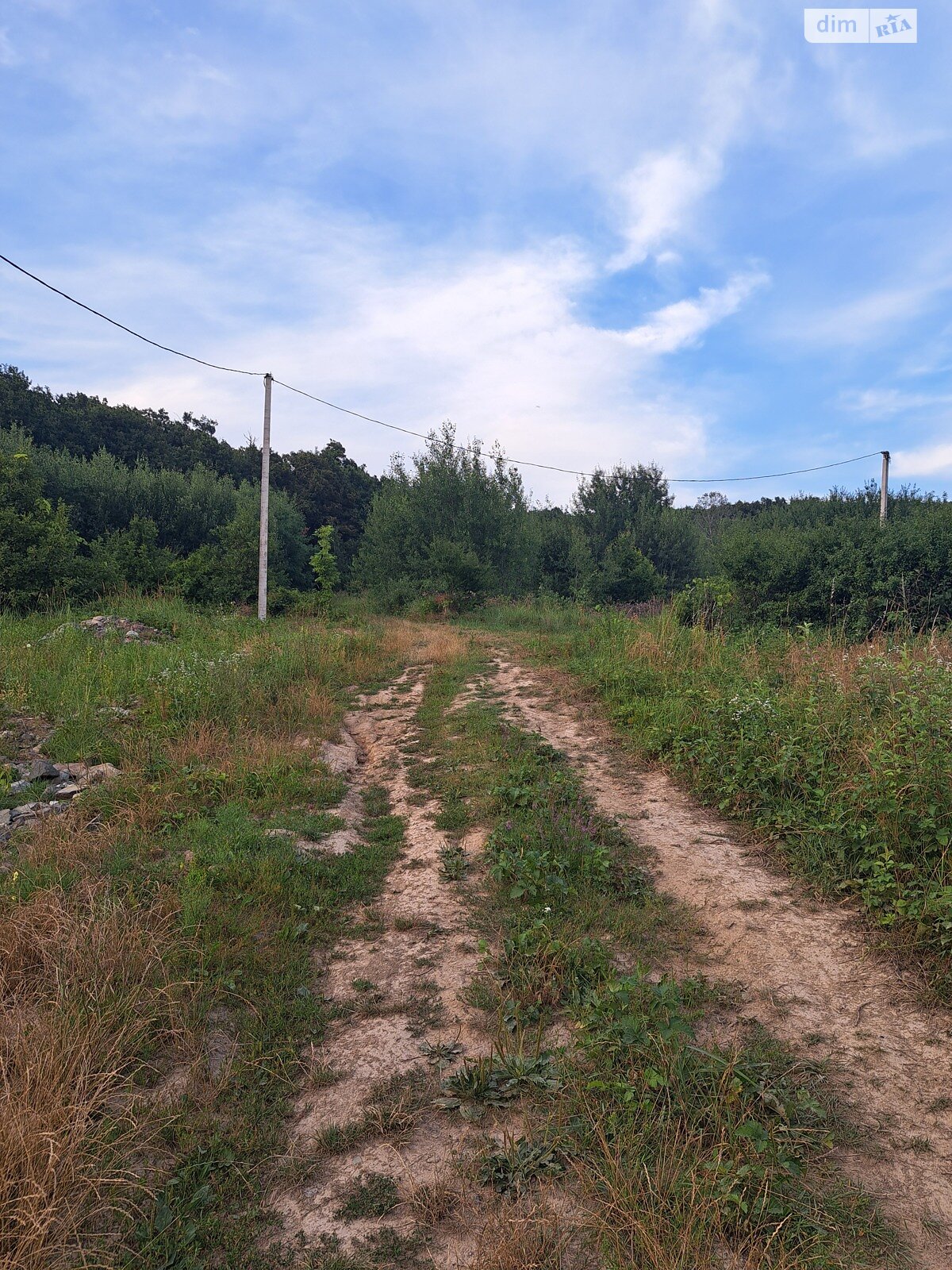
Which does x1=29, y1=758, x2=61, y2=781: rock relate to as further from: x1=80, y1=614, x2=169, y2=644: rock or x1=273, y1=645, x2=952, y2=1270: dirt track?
x1=80, y1=614, x2=169, y2=644: rock

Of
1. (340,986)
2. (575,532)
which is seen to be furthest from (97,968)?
(575,532)

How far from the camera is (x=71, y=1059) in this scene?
256 cm

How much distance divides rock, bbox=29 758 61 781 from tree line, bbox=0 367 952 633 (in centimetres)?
813

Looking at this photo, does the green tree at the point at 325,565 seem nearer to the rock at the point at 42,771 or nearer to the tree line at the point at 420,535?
the tree line at the point at 420,535

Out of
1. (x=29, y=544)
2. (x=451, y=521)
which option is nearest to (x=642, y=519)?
(x=451, y=521)

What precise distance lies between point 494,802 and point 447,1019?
2.38 metres

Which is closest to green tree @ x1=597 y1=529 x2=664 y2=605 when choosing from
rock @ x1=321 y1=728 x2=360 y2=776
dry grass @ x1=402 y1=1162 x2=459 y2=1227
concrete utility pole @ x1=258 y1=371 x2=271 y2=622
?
concrete utility pole @ x1=258 y1=371 x2=271 y2=622

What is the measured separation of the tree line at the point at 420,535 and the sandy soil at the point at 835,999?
5.46 m

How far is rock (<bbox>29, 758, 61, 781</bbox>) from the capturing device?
572 cm

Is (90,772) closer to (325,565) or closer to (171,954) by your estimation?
(171,954)

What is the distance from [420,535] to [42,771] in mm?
18471

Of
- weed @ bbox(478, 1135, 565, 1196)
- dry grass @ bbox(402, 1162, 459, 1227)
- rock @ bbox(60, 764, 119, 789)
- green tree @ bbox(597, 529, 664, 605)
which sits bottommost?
dry grass @ bbox(402, 1162, 459, 1227)

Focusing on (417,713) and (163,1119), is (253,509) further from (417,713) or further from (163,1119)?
(163,1119)

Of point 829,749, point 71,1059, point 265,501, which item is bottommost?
point 71,1059
